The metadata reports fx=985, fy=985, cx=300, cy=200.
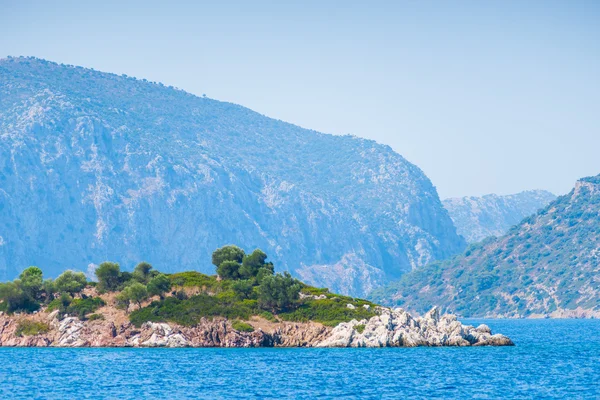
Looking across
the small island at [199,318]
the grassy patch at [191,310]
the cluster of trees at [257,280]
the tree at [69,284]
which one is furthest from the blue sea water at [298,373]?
the tree at [69,284]

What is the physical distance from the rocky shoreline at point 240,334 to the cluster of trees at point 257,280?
4.00m

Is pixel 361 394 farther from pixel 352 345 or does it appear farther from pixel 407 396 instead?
pixel 352 345

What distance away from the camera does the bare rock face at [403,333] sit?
124062 mm

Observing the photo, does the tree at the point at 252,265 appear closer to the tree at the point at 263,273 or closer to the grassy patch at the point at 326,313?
the tree at the point at 263,273

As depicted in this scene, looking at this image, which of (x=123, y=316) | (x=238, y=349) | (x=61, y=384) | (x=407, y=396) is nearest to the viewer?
(x=407, y=396)

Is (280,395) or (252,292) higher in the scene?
(252,292)

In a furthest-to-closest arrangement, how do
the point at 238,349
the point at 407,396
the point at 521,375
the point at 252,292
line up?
the point at 252,292 < the point at 238,349 < the point at 521,375 < the point at 407,396

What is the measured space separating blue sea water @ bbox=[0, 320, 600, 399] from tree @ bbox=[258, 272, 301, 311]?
1236cm

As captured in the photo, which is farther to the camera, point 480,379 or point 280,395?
point 480,379

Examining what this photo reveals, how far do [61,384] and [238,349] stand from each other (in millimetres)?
38002

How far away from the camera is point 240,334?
4870 inches

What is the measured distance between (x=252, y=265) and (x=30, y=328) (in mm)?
35349

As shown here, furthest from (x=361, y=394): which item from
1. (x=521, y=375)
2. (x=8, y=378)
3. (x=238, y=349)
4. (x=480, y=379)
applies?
(x=238, y=349)

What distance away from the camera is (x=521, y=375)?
93438mm
